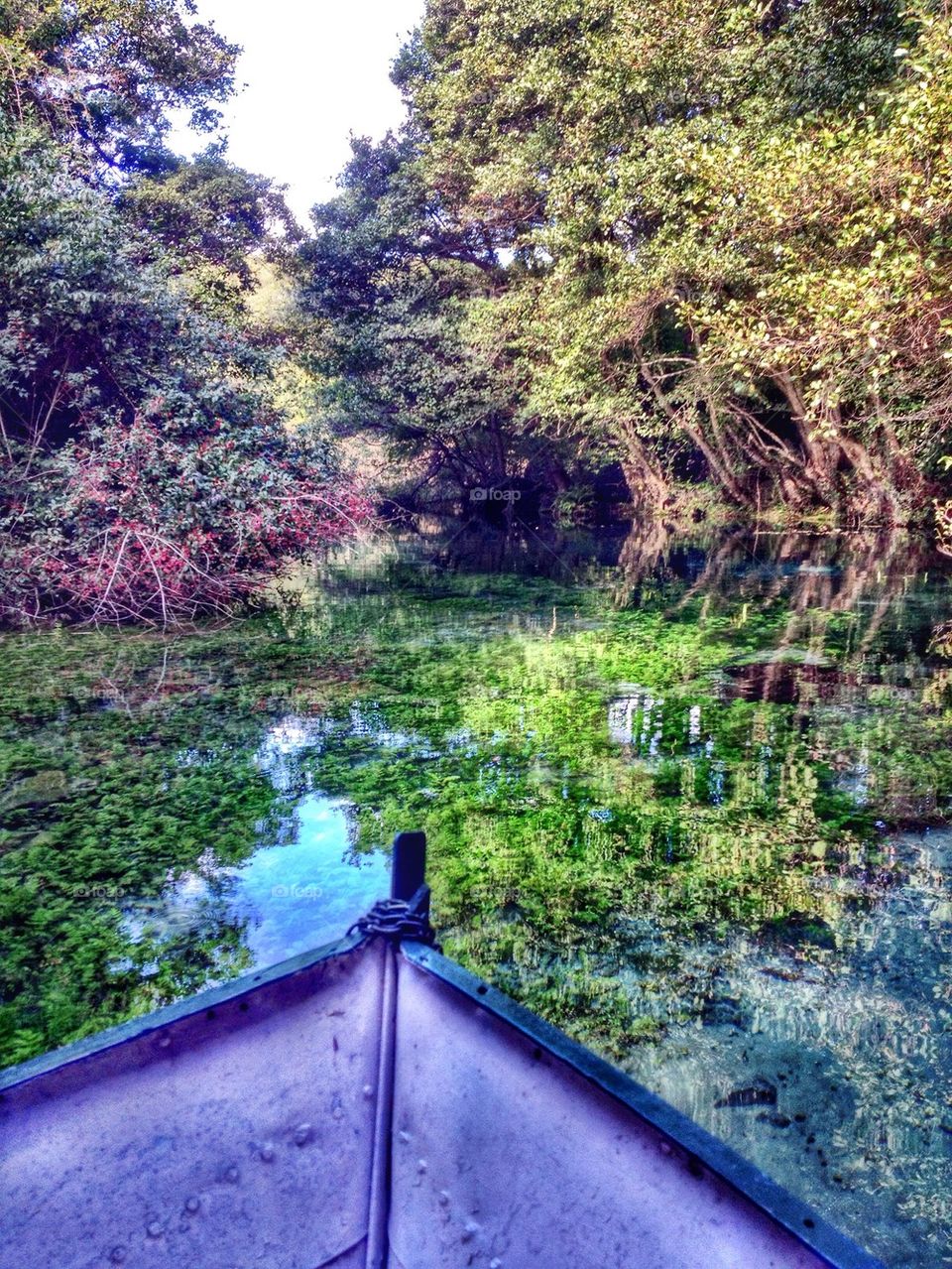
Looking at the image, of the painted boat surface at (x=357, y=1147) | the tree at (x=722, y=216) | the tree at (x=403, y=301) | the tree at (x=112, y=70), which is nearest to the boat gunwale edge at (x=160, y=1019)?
the painted boat surface at (x=357, y=1147)

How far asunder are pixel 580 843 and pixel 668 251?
32.6 feet

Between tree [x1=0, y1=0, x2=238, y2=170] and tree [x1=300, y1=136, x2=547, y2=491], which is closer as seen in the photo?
tree [x1=0, y1=0, x2=238, y2=170]

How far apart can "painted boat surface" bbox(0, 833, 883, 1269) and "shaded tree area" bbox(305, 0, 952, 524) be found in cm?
601

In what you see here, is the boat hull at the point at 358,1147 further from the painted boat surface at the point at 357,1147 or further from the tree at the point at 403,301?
the tree at the point at 403,301

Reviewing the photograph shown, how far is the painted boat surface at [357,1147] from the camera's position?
130 centimetres

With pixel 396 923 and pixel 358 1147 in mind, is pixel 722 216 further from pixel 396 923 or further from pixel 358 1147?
pixel 358 1147

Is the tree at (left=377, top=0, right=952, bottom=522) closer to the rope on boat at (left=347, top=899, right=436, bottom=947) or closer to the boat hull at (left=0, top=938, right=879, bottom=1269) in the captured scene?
the rope on boat at (left=347, top=899, right=436, bottom=947)

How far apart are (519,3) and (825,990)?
15.5 meters

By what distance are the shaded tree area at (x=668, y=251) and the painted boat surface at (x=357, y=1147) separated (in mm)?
6010

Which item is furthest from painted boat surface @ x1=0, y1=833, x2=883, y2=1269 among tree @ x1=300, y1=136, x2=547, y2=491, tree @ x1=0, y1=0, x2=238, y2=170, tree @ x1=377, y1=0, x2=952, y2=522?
tree @ x1=300, y1=136, x2=547, y2=491

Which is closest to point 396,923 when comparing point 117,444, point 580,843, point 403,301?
point 580,843

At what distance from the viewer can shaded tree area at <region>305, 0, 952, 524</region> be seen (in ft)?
24.0

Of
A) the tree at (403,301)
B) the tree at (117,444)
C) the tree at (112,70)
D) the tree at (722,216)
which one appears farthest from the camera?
the tree at (403,301)

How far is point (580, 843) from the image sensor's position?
3227 millimetres
